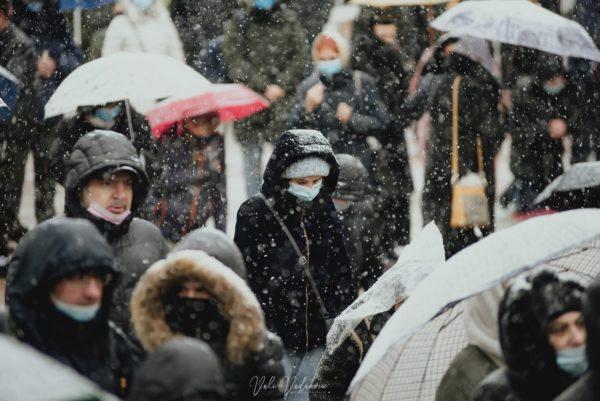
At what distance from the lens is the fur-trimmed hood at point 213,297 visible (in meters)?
6.26

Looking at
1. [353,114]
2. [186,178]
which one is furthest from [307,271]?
[353,114]

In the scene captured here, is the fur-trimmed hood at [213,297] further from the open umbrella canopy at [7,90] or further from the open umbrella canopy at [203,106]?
the open umbrella canopy at [203,106]

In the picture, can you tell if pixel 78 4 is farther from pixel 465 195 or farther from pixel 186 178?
pixel 465 195

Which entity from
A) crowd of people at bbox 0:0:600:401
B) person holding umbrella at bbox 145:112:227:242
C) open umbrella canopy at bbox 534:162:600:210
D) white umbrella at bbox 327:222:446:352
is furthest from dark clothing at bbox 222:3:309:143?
white umbrella at bbox 327:222:446:352

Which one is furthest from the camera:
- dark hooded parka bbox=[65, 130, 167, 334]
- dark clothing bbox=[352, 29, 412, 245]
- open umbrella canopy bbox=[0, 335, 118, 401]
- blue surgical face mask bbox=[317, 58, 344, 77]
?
dark clothing bbox=[352, 29, 412, 245]

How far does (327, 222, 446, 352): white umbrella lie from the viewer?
293 inches

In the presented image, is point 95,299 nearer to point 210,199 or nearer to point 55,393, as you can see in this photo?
point 55,393

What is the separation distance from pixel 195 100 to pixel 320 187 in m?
2.58

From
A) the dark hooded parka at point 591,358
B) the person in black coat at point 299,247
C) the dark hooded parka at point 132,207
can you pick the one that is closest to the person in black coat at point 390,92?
the person in black coat at point 299,247

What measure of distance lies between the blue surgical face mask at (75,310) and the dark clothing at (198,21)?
26.5 ft

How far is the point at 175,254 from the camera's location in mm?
6492

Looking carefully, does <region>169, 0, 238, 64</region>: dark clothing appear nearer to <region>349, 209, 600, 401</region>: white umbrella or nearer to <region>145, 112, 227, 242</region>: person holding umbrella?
<region>145, 112, 227, 242</region>: person holding umbrella

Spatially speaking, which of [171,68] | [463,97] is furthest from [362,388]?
[463,97]

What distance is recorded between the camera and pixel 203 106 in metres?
11.3
